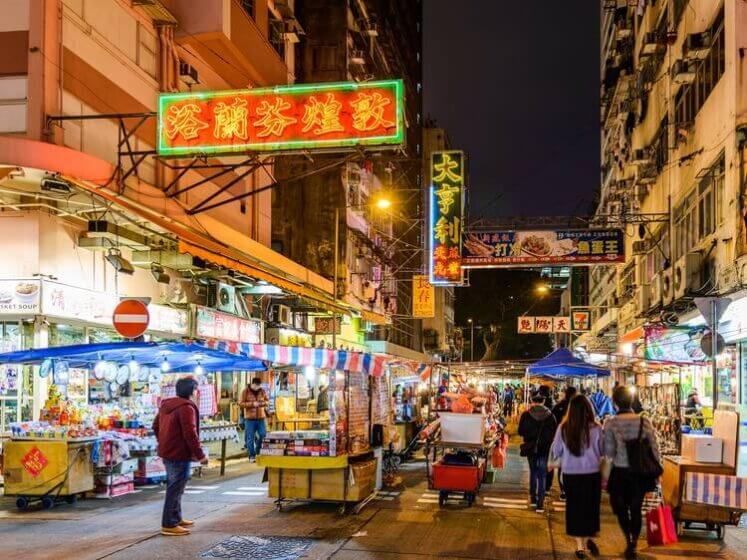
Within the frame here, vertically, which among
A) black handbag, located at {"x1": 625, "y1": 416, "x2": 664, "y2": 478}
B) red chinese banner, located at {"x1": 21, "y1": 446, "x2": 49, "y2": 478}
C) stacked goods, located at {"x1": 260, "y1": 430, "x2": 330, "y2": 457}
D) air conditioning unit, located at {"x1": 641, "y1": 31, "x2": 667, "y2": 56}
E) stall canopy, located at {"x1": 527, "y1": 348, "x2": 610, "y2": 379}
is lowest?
red chinese banner, located at {"x1": 21, "y1": 446, "x2": 49, "y2": 478}

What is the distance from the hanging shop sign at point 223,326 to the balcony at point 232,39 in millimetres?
6327

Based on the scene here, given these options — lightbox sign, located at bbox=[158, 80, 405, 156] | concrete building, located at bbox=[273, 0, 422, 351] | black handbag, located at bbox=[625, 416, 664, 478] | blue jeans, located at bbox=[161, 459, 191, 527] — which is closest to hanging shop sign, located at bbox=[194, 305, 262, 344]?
lightbox sign, located at bbox=[158, 80, 405, 156]

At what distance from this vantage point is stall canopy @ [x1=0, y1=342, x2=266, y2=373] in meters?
11.6

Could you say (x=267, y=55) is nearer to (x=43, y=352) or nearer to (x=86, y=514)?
(x=43, y=352)

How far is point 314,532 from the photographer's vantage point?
9.98 meters

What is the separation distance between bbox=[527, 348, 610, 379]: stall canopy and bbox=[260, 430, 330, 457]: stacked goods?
27.0 feet

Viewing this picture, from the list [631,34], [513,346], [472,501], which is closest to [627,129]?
[631,34]

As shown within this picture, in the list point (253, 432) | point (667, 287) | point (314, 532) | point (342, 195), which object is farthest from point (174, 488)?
point (342, 195)

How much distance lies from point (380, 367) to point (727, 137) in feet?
28.8

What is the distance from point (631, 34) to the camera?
3256 centimetres

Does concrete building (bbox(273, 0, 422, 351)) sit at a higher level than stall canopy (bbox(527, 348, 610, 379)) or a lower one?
higher

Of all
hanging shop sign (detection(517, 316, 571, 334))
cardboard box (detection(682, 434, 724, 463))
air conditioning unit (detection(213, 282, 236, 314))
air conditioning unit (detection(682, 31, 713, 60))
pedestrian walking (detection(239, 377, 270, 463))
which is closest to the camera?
cardboard box (detection(682, 434, 724, 463))

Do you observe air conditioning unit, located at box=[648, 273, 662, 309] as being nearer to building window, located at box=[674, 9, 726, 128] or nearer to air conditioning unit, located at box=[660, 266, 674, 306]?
air conditioning unit, located at box=[660, 266, 674, 306]

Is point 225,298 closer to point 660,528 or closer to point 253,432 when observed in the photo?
point 253,432
